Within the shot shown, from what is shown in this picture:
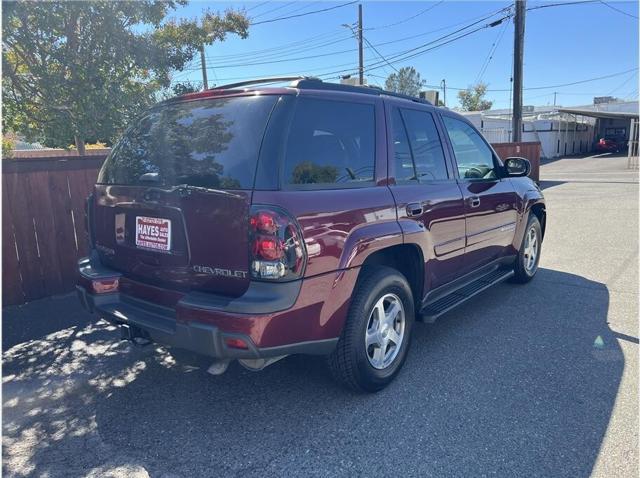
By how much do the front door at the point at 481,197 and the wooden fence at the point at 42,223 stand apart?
4.01 m

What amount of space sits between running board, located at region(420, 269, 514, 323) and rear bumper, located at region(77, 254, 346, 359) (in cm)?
108

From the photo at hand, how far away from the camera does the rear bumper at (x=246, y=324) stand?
2406mm

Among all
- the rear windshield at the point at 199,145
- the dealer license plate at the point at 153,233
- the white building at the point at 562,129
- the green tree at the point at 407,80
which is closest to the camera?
the rear windshield at the point at 199,145

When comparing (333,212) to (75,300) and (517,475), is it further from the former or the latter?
(75,300)

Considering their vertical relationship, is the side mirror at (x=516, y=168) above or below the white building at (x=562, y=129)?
below

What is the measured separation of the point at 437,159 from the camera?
12.5 feet

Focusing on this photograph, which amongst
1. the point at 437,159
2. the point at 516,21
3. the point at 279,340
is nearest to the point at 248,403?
the point at 279,340

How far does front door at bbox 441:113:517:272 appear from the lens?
4090 mm

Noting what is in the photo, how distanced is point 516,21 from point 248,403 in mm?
17233

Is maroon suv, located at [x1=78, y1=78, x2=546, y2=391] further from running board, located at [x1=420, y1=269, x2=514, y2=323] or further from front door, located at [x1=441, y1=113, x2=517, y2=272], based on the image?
front door, located at [x1=441, y1=113, x2=517, y2=272]

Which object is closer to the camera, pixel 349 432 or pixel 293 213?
pixel 293 213

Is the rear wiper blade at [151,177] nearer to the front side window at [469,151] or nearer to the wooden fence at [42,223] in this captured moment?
the front side window at [469,151]

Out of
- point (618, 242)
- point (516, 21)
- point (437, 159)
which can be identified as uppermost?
point (516, 21)

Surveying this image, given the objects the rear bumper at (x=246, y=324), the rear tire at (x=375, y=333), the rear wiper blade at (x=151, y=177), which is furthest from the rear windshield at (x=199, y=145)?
the rear tire at (x=375, y=333)
